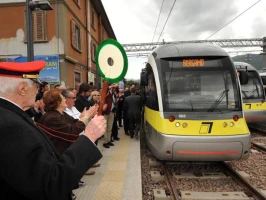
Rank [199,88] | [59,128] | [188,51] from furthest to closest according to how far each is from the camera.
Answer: [188,51] < [199,88] < [59,128]

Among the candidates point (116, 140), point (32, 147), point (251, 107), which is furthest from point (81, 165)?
point (251, 107)

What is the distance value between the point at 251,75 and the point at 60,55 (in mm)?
8736

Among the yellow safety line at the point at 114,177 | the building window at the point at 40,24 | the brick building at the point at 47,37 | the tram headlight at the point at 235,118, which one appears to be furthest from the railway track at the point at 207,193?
the building window at the point at 40,24

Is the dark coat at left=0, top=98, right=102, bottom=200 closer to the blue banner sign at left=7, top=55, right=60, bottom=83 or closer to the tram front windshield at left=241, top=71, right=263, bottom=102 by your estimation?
the tram front windshield at left=241, top=71, right=263, bottom=102

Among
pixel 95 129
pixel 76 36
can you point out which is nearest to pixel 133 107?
pixel 95 129

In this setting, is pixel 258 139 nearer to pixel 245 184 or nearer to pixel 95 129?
pixel 245 184

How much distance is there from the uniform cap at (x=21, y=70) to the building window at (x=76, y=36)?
12553mm

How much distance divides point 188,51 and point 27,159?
5081 millimetres

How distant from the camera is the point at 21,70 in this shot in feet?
4.80

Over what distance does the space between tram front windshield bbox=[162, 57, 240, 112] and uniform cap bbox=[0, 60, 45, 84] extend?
414cm

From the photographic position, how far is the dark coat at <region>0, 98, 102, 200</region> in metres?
1.19

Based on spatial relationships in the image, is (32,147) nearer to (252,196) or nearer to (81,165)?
(81,165)

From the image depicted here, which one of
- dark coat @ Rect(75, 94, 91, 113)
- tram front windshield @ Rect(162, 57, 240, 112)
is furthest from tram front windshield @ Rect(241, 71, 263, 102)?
dark coat @ Rect(75, 94, 91, 113)

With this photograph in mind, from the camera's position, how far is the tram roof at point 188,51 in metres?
5.66
